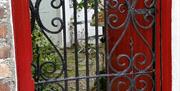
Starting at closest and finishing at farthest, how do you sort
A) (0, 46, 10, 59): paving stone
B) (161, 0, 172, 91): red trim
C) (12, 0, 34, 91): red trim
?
(0, 46, 10, 59): paving stone, (12, 0, 34, 91): red trim, (161, 0, 172, 91): red trim

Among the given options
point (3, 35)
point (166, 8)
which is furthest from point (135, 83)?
point (3, 35)

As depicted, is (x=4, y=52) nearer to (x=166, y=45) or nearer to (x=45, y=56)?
(x=45, y=56)

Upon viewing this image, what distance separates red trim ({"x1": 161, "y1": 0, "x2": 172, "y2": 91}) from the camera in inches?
104

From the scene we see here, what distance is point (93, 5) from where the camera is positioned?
8.94 feet

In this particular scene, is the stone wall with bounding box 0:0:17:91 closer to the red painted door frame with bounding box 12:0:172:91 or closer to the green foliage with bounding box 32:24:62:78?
the red painted door frame with bounding box 12:0:172:91

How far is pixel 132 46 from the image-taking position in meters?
2.72

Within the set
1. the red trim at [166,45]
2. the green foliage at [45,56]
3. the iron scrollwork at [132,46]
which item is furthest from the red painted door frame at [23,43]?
the red trim at [166,45]

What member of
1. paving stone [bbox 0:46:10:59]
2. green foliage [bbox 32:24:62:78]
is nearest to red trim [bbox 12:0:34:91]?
paving stone [bbox 0:46:10:59]

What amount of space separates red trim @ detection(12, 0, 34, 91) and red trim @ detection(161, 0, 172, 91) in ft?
3.14

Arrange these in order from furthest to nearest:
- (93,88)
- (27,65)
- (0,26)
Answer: (93,88), (27,65), (0,26)

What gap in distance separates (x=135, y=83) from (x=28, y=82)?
2.81 ft
